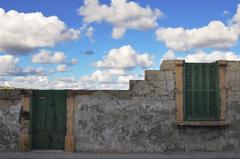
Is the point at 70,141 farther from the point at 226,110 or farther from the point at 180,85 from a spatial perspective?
the point at 226,110

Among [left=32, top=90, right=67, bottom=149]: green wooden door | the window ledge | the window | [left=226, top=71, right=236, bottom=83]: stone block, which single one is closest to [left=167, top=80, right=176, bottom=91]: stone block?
the window

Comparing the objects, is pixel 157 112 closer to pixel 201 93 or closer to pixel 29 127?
pixel 201 93

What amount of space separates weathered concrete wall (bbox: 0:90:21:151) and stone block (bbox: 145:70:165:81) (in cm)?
392

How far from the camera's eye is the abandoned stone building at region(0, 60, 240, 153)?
11.0m

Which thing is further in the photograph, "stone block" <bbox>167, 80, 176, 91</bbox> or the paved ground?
"stone block" <bbox>167, 80, 176, 91</bbox>

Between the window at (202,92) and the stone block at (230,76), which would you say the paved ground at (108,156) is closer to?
the window at (202,92)

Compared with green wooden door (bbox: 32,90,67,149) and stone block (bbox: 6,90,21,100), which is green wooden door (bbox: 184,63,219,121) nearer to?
green wooden door (bbox: 32,90,67,149)

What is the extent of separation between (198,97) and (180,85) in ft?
2.12

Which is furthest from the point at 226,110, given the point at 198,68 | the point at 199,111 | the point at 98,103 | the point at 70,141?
the point at 70,141

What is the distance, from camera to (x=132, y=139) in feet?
36.4

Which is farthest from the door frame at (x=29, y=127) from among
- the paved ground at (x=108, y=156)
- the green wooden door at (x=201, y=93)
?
the green wooden door at (x=201, y=93)

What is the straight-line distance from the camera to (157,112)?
11.1 meters

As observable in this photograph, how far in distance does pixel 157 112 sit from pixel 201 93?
1426mm

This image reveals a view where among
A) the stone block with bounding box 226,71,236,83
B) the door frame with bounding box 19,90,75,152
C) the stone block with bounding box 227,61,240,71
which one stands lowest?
the door frame with bounding box 19,90,75,152
